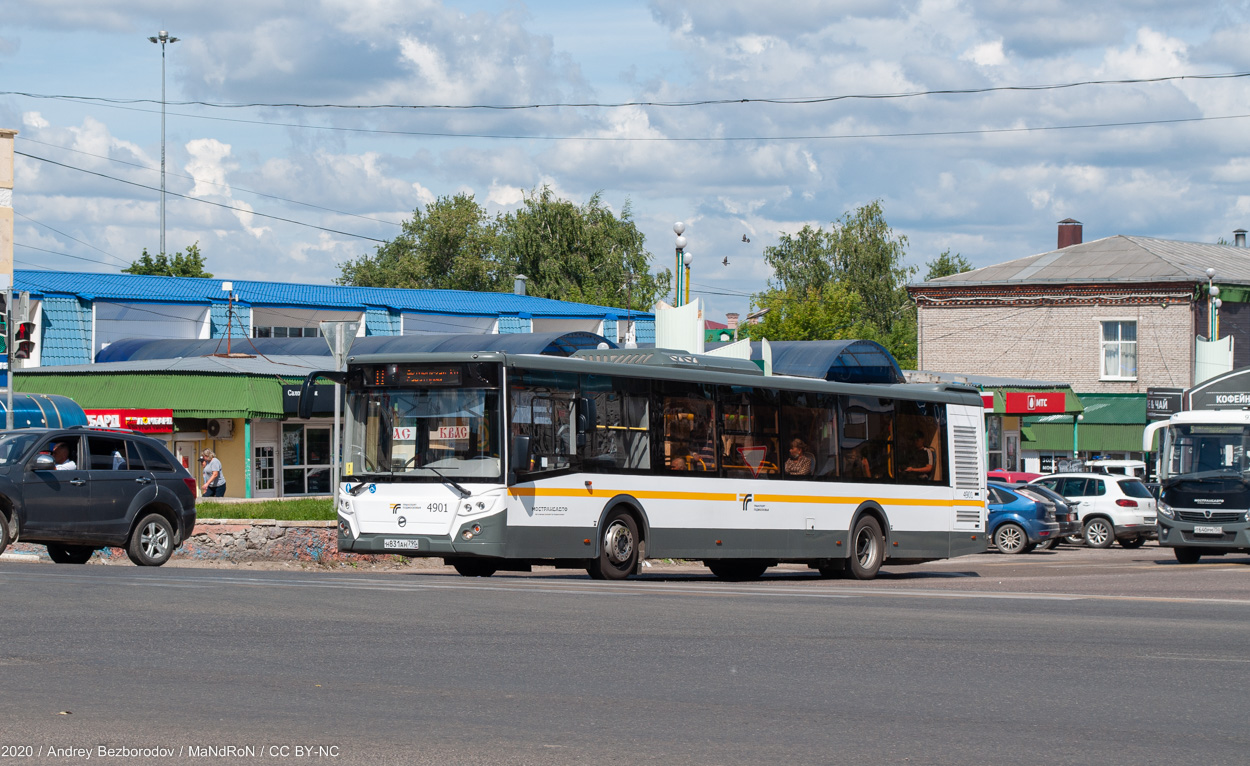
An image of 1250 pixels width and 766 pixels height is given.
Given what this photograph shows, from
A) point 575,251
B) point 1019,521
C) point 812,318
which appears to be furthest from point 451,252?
point 1019,521

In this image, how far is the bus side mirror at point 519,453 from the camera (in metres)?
16.3

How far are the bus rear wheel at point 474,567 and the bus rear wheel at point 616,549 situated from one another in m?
1.39

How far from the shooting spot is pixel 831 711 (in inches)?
311

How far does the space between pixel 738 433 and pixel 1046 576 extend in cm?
618

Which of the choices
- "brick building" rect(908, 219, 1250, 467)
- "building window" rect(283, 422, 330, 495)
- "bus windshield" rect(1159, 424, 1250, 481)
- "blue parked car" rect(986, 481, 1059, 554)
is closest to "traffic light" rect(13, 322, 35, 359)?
"building window" rect(283, 422, 330, 495)

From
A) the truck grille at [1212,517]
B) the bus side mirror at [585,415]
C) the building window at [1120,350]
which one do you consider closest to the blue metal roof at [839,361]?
the truck grille at [1212,517]

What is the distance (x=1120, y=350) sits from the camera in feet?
189

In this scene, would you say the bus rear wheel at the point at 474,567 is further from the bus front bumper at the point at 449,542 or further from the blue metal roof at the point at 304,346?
the blue metal roof at the point at 304,346

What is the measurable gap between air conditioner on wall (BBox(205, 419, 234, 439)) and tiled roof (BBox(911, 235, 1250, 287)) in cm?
3118

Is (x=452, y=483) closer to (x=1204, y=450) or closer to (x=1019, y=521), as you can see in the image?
(x=1204, y=450)

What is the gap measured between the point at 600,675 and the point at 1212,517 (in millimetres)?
20487

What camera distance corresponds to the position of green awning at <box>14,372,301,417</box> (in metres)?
41.8

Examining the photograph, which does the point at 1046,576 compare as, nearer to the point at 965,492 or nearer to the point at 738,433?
the point at 965,492

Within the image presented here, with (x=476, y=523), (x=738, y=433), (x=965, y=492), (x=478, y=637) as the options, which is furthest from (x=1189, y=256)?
(x=478, y=637)
